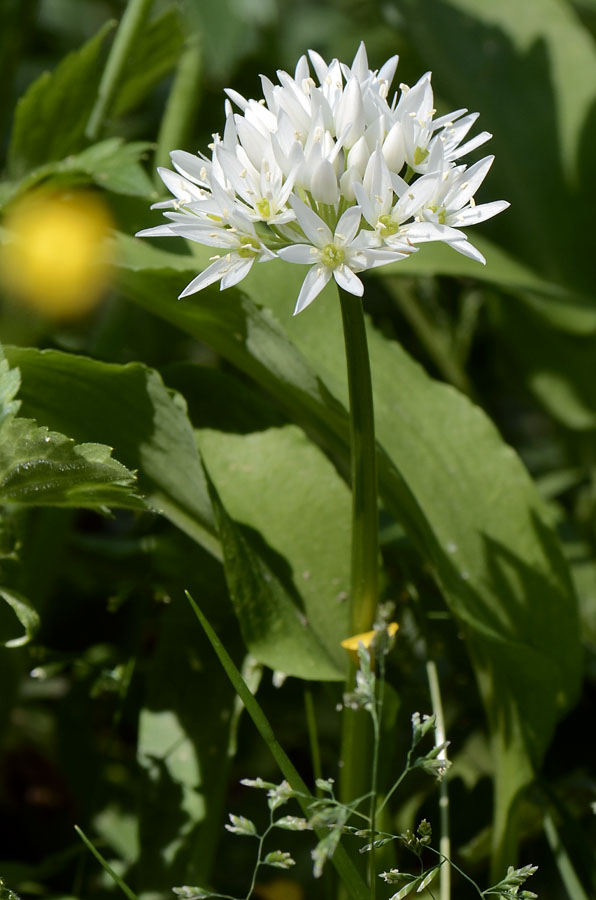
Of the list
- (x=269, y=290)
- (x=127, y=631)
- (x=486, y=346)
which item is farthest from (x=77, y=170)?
(x=486, y=346)

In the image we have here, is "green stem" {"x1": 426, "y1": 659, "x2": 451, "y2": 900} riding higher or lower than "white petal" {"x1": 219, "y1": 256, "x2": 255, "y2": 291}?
lower

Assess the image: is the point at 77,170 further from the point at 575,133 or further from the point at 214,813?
the point at 575,133

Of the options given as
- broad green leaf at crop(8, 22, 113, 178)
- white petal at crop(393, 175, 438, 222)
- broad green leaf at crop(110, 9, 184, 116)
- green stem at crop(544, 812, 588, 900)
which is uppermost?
broad green leaf at crop(110, 9, 184, 116)

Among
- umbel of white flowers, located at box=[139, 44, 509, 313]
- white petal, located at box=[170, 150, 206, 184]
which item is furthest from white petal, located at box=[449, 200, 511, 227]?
white petal, located at box=[170, 150, 206, 184]

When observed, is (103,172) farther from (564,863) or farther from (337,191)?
(564,863)

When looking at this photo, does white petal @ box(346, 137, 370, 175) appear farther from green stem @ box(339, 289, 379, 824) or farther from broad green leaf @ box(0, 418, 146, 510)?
broad green leaf @ box(0, 418, 146, 510)

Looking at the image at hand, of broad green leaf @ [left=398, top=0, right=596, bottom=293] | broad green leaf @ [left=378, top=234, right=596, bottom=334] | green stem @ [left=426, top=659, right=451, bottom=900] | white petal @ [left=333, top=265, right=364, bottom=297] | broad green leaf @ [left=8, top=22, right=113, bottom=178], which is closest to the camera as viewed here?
white petal @ [left=333, top=265, right=364, bottom=297]

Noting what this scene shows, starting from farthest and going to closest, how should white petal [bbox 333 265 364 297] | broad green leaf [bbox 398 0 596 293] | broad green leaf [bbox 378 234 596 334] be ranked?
broad green leaf [bbox 398 0 596 293] < broad green leaf [bbox 378 234 596 334] < white petal [bbox 333 265 364 297]

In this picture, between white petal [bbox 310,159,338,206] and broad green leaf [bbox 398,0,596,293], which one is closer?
white petal [bbox 310,159,338,206]

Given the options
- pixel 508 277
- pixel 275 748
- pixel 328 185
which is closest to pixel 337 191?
pixel 328 185
